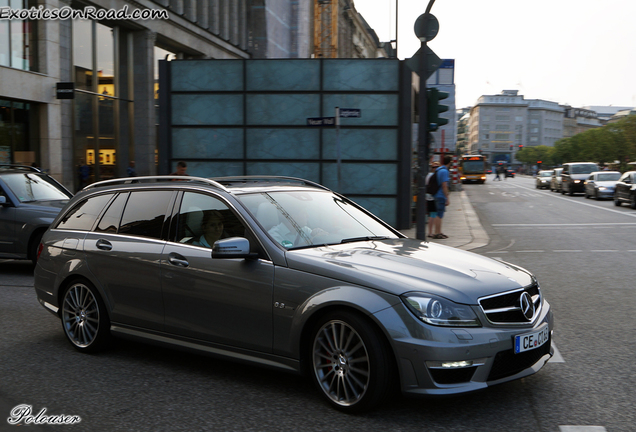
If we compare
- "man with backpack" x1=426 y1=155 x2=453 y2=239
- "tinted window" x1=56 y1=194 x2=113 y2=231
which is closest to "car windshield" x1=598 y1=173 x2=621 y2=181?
"man with backpack" x1=426 y1=155 x2=453 y2=239

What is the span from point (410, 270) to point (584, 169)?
3893 centimetres

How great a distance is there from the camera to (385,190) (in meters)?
16.6

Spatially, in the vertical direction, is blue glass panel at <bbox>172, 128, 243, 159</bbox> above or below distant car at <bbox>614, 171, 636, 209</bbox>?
above

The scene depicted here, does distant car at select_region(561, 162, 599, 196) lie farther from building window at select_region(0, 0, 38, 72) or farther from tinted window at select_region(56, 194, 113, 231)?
tinted window at select_region(56, 194, 113, 231)

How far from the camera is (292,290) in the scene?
4082 millimetres

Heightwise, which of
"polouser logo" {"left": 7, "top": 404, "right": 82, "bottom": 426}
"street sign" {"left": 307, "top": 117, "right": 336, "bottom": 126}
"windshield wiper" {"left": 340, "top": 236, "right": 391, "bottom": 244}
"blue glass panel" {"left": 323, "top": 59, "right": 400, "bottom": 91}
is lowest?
"polouser logo" {"left": 7, "top": 404, "right": 82, "bottom": 426}

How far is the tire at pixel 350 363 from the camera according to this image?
3713 millimetres

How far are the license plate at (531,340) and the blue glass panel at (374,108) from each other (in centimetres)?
1276

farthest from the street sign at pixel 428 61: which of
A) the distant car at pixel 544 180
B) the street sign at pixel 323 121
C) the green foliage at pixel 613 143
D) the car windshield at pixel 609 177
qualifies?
the green foliage at pixel 613 143

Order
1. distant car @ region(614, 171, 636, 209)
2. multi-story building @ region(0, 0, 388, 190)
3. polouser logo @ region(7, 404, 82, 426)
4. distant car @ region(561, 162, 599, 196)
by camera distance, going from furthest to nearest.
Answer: distant car @ region(561, 162, 599, 196)
distant car @ region(614, 171, 636, 209)
multi-story building @ region(0, 0, 388, 190)
polouser logo @ region(7, 404, 82, 426)

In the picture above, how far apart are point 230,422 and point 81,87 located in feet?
76.8

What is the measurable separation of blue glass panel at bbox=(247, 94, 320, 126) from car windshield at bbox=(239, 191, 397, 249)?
39.0 feet

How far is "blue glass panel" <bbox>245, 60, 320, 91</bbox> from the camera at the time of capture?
16.9 metres

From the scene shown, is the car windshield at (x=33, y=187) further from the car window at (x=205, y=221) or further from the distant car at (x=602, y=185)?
the distant car at (x=602, y=185)
